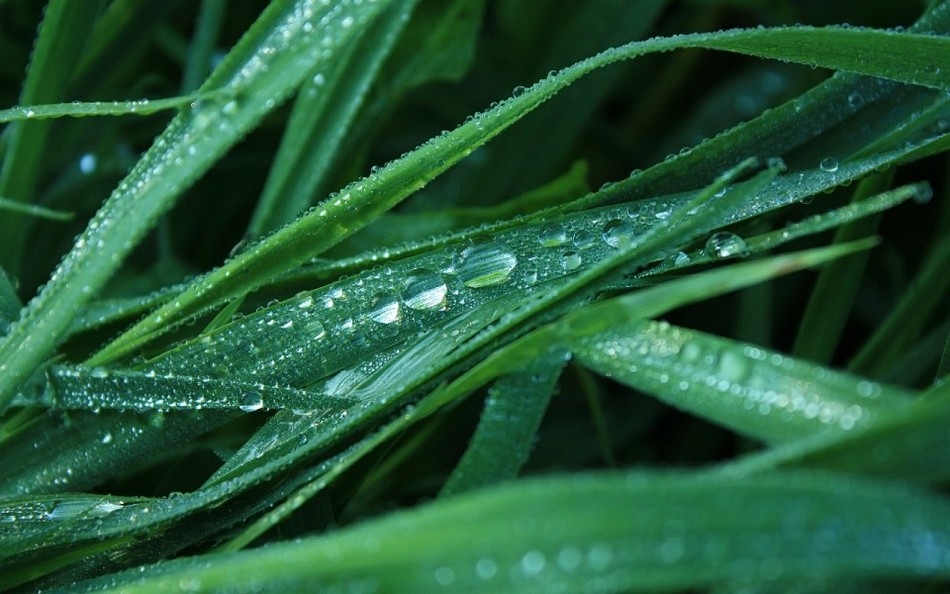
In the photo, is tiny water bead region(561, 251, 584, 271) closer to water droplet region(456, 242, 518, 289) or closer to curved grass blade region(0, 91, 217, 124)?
water droplet region(456, 242, 518, 289)

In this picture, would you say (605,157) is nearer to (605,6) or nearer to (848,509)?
(605,6)

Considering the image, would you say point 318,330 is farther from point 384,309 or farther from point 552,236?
point 552,236

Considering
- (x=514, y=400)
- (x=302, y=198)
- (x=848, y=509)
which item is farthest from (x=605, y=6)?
(x=848, y=509)

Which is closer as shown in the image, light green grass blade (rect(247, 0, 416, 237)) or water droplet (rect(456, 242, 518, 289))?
water droplet (rect(456, 242, 518, 289))

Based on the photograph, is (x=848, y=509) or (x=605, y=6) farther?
(x=605, y=6)

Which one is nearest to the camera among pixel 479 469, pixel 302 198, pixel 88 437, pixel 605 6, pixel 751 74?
pixel 479 469

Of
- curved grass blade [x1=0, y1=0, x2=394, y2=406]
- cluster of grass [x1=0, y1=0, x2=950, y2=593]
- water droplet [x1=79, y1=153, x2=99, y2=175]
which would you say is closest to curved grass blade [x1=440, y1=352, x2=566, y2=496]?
cluster of grass [x1=0, y1=0, x2=950, y2=593]
